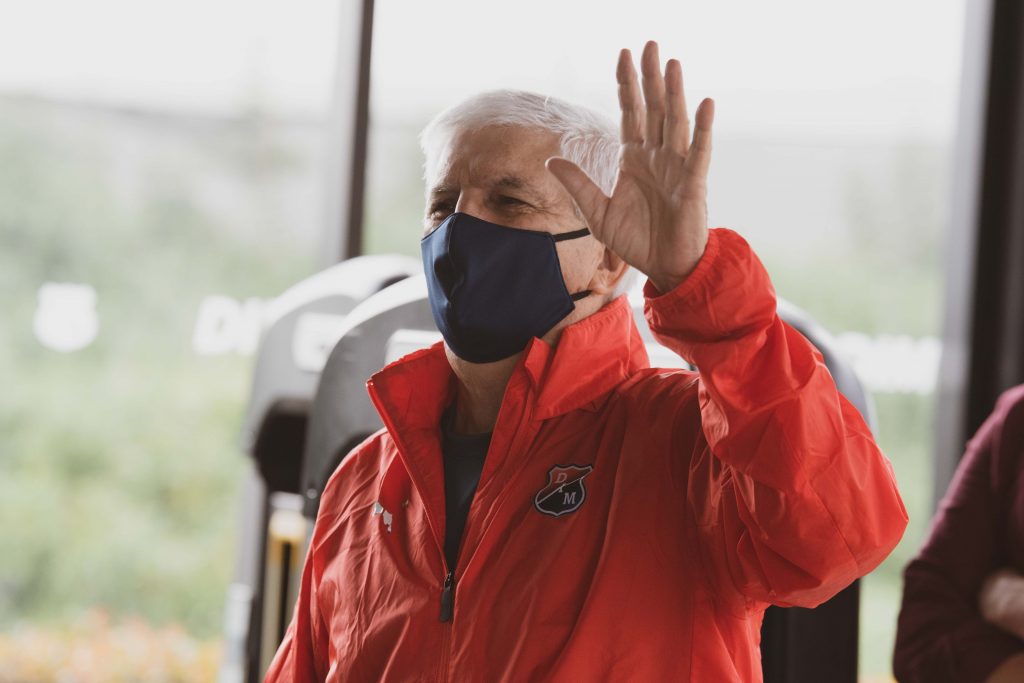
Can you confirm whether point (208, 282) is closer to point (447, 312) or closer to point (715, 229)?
point (447, 312)

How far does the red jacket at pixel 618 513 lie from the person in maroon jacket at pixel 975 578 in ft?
1.70

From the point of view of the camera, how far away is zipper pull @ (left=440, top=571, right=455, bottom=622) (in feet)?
4.17

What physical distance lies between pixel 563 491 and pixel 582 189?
13.9 inches

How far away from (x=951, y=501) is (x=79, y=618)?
2.80 metres

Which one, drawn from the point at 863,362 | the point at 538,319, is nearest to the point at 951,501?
the point at 538,319

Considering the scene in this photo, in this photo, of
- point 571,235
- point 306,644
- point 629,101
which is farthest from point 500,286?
point 306,644

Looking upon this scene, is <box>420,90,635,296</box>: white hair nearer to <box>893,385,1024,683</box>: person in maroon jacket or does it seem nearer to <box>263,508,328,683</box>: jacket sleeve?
<box>263,508,328,683</box>: jacket sleeve

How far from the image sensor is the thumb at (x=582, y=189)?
46.2 inches

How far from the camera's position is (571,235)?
4.65ft

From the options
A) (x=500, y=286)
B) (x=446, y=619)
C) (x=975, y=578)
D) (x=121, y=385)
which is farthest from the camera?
(x=121, y=385)

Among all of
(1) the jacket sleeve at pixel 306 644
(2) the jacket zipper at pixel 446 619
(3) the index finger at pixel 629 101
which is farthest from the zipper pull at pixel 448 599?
(3) the index finger at pixel 629 101

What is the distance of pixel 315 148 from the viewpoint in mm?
3562

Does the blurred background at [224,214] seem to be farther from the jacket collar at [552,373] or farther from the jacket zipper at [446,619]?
the jacket zipper at [446,619]

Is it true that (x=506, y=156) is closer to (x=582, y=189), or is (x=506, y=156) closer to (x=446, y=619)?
(x=582, y=189)
